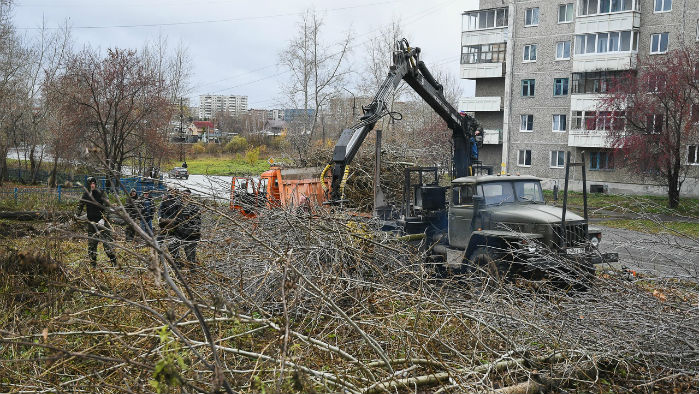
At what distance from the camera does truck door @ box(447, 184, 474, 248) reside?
Result: 9812mm

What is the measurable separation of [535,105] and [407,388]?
3592 cm

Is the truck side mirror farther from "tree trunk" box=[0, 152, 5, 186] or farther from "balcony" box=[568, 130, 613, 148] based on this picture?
"tree trunk" box=[0, 152, 5, 186]

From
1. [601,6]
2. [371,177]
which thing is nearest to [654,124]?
[601,6]

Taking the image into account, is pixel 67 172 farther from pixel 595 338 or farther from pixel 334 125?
pixel 595 338

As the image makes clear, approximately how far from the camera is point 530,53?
1517 inches

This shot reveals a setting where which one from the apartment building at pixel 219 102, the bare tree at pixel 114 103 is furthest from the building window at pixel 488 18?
the apartment building at pixel 219 102

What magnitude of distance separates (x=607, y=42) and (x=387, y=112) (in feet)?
86.3

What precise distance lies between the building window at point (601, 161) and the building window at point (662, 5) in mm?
7920

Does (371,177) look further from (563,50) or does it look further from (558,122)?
(563,50)

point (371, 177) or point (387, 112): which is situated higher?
point (387, 112)

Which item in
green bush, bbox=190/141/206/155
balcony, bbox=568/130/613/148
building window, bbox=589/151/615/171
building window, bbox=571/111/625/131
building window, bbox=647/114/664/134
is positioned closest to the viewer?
building window, bbox=647/114/664/134

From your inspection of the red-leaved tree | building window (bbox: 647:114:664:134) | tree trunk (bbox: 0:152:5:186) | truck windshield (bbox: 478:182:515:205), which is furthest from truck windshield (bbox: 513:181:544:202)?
tree trunk (bbox: 0:152:5:186)

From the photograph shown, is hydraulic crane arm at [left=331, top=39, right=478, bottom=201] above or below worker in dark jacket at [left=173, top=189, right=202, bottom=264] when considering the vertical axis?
above

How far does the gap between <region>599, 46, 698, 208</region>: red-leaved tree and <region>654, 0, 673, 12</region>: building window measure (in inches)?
247
